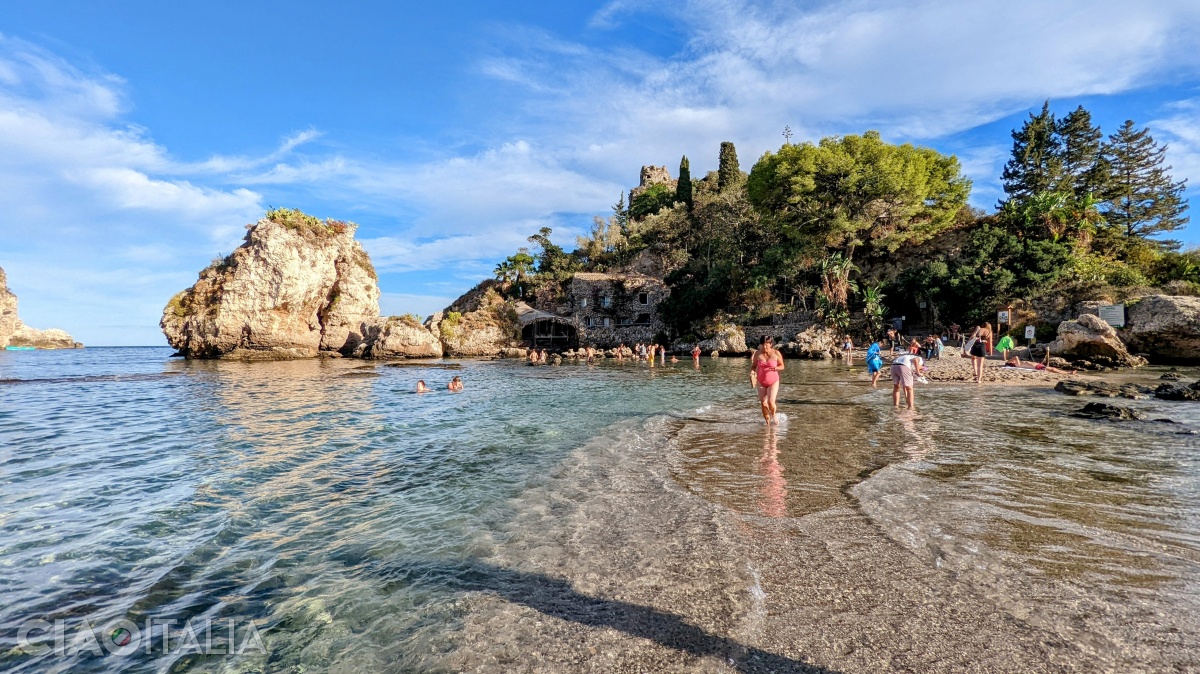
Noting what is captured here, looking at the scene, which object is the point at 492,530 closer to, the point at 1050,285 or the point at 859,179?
the point at 1050,285

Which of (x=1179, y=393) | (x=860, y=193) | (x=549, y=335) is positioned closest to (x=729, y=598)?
(x=1179, y=393)

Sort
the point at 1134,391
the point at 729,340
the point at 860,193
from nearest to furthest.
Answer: the point at 1134,391 → the point at 860,193 → the point at 729,340

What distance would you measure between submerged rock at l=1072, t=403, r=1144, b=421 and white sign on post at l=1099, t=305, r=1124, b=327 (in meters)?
19.0

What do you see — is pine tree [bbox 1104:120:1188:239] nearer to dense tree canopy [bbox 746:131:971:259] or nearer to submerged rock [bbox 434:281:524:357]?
dense tree canopy [bbox 746:131:971:259]

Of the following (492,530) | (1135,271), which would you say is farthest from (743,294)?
(492,530)

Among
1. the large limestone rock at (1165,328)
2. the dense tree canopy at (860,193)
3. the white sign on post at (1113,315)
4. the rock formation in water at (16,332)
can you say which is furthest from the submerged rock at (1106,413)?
the rock formation in water at (16,332)

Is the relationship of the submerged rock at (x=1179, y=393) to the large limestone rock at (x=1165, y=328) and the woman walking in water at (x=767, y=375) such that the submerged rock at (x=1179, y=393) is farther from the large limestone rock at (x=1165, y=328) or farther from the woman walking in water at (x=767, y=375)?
the large limestone rock at (x=1165, y=328)

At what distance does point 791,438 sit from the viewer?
9.05 m

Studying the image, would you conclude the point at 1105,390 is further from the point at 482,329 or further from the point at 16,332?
the point at 16,332

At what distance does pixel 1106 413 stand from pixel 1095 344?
49.5ft

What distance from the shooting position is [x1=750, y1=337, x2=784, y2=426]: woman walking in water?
10219 millimetres

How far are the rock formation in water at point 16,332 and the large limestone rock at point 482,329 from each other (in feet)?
206

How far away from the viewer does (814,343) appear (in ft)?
116

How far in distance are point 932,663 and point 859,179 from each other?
1633 inches
